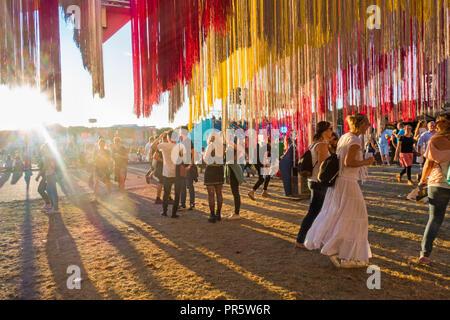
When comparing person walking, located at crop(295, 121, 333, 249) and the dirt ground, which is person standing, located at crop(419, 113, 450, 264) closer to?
the dirt ground

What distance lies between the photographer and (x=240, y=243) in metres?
4.20

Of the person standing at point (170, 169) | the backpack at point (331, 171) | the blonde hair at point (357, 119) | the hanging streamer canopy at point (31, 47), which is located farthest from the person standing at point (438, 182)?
the person standing at point (170, 169)

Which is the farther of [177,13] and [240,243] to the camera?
[240,243]

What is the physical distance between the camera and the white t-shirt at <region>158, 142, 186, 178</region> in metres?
5.88

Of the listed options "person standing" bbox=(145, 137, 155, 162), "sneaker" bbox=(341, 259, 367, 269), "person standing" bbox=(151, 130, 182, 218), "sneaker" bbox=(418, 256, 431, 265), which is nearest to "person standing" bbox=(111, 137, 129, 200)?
"person standing" bbox=(145, 137, 155, 162)

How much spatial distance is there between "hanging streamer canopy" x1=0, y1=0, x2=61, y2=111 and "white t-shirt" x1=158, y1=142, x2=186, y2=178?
470cm

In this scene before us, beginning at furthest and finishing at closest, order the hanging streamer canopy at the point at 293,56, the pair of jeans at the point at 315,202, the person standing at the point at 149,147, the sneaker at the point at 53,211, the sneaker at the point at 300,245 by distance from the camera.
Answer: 1. the person standing at the point at 149,147
2. the sneaker at the point at 53,211
3. the sneaker at the point at 300,245
4. the pair of jeans at the point at 315,202
5. the hanging streamer canopy at the point at 293,56

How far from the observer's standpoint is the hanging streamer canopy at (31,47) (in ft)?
3.67

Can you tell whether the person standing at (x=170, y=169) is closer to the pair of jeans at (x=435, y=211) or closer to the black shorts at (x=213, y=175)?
the black shorts at (x=213, y=175)

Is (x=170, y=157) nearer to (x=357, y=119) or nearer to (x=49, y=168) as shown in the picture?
(x=49, y=168)

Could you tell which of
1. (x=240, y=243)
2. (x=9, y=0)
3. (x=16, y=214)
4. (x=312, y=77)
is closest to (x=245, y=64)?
(x=312, y=77)

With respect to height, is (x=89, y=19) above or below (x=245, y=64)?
above
